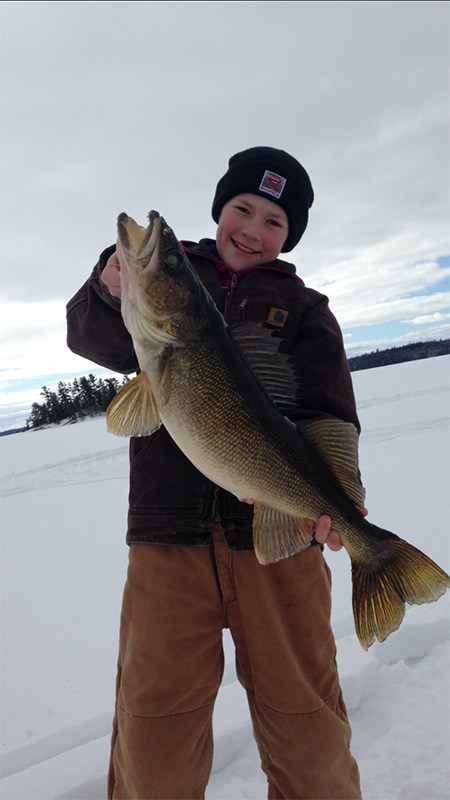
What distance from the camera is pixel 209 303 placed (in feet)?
5.55

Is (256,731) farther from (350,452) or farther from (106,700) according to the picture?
(350,452)

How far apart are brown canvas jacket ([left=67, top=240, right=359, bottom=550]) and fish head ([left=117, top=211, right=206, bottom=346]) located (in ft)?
0.75

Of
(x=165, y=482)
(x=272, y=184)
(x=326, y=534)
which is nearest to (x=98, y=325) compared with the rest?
(x=165, y=482)

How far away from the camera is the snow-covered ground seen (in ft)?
6.66

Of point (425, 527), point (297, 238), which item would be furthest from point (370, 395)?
point (297, 238)

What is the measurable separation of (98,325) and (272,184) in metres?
1.09

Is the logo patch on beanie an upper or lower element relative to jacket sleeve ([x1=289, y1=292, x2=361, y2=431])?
upper

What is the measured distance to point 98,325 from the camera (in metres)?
1.88

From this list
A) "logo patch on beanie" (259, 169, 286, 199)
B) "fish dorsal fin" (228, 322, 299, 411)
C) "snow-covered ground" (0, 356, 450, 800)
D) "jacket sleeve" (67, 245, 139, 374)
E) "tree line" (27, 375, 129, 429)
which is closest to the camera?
"fish dorsal fin" (228, 322, 299, 411)

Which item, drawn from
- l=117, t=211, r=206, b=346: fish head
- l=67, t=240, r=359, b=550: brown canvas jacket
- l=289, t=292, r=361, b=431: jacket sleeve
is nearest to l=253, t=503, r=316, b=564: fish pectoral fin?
l=67, t=240, r=359, b=550: brown canvas jacket

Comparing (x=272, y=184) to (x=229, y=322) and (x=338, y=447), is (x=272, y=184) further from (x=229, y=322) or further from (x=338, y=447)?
(x=338, y=447)

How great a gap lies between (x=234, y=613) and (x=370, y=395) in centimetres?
1518

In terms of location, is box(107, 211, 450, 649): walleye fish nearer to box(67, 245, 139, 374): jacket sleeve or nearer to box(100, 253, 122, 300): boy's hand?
box(100, 253, 122, 300): boy's hand

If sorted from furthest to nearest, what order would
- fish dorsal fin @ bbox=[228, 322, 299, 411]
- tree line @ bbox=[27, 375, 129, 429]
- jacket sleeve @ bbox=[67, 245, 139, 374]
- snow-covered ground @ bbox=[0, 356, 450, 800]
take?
tree line @ bbox=[27, 375, 129, 429], snow-covered ground @ bbox=[0, 356, 450, 800], jacket sleeve @ bbox=[67, 245, 139, 374], fish dorsal fin @ bbox=[228, 322, 299, 411]
